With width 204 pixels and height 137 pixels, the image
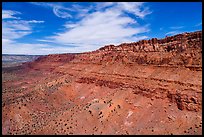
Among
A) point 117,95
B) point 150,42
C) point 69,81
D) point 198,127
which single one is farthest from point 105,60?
point 198,127

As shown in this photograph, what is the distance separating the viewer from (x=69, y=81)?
54.0 metres

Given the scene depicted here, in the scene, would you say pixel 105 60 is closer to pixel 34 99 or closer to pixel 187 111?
pixel 34 99

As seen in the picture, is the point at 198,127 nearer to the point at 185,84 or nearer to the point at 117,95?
the point at 185,84

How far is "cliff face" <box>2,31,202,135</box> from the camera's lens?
1132 inches

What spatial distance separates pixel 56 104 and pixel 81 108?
28.1 ft

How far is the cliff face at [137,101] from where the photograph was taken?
28750 millimetres

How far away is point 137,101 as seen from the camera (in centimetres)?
3353

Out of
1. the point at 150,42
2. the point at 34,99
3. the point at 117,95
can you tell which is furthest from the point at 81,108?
the point at 150,42

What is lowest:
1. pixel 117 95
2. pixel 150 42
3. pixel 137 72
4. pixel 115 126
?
pixel 115 126

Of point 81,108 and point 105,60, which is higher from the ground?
point 105,60

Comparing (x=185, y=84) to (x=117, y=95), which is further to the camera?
(x=117, y=95)

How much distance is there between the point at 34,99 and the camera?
45031mm

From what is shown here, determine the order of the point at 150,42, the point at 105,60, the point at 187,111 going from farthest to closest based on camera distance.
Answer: the point at 105,60
the point at 150,42
the point at 187,111

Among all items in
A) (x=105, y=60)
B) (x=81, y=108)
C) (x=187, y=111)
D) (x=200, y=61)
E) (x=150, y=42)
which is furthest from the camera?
(x=105, y=60)
